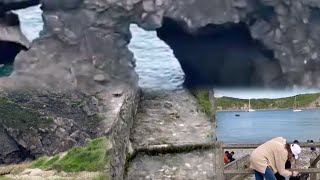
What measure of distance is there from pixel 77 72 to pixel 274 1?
12.0 ft

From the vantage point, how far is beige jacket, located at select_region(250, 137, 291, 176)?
8.44 feet

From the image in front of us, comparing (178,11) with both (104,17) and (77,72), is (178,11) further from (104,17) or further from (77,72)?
(77,72)

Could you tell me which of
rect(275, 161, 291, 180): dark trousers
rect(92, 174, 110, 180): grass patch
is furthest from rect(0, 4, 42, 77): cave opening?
rect(275, 161, 291, 180): dark trousers

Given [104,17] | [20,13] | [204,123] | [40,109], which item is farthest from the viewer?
[20,13]

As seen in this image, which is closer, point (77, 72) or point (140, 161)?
point (140, 161)

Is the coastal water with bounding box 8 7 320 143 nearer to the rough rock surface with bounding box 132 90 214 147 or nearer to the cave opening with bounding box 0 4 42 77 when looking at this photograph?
the cave opening with bounding box 0 4 42 77

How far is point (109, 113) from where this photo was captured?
20.1 ft

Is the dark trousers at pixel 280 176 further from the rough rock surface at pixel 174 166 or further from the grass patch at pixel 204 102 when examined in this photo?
the grass patch at pixel 204 102

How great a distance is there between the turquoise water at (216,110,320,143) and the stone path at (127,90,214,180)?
2.68 meters

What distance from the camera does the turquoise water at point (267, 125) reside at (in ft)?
25.6

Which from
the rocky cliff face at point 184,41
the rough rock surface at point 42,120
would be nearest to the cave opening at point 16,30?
the rocky cliff face at point 184,41

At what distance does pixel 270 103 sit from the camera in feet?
30.9

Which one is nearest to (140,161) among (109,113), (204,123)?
(204,123)

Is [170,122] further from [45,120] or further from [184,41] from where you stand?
[184,41]
